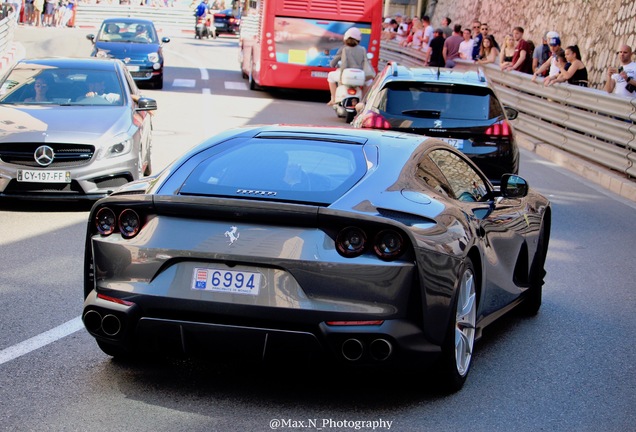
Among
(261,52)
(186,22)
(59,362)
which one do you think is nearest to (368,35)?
(261,52)

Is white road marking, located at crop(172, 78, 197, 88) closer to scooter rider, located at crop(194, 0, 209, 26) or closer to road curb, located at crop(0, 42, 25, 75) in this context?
road curb, located at crop(0, 42, 25, 75)

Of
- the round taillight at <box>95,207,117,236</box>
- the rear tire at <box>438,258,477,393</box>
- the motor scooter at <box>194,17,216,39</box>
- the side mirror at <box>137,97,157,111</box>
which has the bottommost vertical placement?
the motor scooter at <box>194,17,216,39</box>

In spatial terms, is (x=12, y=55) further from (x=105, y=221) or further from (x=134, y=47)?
(x=105, y=221)

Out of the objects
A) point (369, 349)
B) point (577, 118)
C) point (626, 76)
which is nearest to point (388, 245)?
point (369, 349)

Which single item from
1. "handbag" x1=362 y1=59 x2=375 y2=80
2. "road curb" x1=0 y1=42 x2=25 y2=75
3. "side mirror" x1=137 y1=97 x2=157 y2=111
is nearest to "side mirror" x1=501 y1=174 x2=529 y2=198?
"side mirror" x1=137 y1=97 x2=157 y2=111

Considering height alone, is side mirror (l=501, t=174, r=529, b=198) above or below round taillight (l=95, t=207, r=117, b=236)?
below

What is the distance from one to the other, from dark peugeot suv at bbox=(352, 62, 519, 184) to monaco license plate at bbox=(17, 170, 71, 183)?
3.09m

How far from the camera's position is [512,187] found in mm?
6969

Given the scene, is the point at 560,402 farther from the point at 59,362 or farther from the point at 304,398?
the point at 59,362

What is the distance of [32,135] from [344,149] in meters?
5.99

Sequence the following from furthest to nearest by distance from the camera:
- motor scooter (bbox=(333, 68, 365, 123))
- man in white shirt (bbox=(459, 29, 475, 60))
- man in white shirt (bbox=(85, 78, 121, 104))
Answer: man in white shirt (bbox=(459, 29, 475, 60)) → motor scooter (bbox=(333, 68, 365, 123)) → man in white shirt (bbox=(85, 78, 121, 104))

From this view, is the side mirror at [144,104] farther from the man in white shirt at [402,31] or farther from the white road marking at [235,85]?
the man in white shirt at [402,31]

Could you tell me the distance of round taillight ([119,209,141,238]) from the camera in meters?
5.53

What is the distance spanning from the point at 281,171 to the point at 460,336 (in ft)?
4.03
